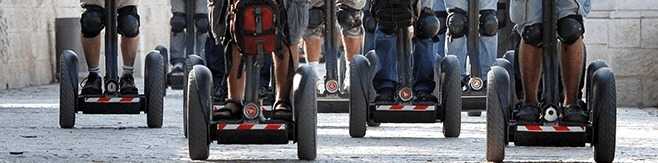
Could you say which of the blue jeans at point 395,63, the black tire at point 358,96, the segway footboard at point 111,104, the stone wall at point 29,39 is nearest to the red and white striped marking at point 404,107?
the black tire at point 358,96

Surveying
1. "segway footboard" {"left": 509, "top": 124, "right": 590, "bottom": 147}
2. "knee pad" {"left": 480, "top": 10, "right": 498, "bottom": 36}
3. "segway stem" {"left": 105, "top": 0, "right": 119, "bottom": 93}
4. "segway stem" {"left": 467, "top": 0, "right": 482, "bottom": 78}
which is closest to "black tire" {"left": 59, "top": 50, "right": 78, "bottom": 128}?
"segway stem" {"left": 105, "top": 0, "right": 119, "bottom": 93}

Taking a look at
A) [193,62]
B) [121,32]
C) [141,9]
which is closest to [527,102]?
[193,62]

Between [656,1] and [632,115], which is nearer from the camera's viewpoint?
[632,115]

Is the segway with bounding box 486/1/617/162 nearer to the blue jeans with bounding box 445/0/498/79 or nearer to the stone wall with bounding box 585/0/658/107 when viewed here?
the blue jeans with bounding box 445/0/498/79

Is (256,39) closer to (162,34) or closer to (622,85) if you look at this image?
(622,85)

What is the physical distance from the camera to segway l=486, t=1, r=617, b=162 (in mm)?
9086

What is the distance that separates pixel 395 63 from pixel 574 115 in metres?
2.87

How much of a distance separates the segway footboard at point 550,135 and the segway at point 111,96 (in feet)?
11.1

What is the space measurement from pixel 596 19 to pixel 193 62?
218 inches

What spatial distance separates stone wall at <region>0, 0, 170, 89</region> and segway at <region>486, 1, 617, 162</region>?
9.96m

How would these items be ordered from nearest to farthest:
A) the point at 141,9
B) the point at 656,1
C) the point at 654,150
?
the point at 654,150 → the point at 656,1 → the point at 141,9

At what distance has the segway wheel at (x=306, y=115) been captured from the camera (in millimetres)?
9352

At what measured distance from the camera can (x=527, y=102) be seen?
31.5ft

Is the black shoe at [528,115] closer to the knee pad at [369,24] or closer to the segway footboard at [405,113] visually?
the segway footboard at [405,113]
